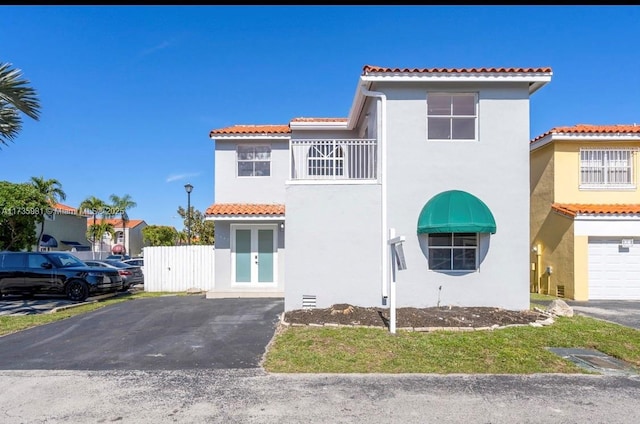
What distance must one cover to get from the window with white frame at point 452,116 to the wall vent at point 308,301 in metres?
5.01

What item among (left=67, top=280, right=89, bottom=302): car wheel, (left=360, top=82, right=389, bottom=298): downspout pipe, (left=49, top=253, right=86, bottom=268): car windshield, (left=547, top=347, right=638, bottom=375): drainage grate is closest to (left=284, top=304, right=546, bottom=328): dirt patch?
(left=360, top=82, right=389, bottom=298): downspout pipe

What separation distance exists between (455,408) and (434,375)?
1.05m

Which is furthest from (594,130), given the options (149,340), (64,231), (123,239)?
(123,239)

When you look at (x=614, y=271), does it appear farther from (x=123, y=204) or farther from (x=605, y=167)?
(x=123, y=204)

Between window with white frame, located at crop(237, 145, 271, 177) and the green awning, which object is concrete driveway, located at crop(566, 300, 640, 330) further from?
window with white frame, located at crop(237, 145, 271, 177)

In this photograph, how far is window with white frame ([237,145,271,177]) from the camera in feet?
51.1

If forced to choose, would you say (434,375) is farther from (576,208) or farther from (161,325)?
(576,208)

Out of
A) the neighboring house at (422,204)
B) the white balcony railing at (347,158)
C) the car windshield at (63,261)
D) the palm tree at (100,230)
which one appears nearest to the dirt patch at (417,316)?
the neighboring house at (422,204)

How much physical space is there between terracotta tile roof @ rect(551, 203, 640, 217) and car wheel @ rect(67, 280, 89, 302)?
16.6 meters

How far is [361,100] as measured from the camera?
38.1 ft

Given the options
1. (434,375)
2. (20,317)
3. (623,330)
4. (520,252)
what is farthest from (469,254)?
(20,317)

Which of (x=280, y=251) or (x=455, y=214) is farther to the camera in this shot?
(x=280, y=251)

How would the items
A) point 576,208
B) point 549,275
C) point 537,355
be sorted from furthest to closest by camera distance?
point 549,275, point 576,208, point 537,355

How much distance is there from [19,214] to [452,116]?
25833 millimetres
